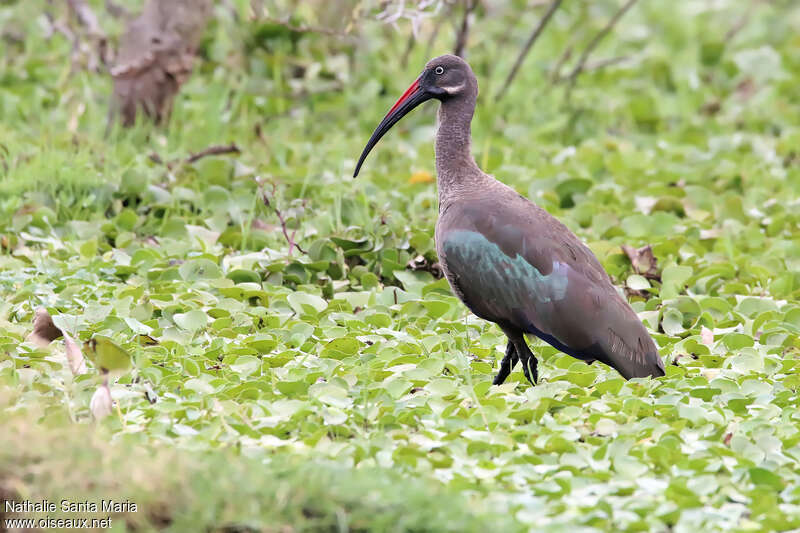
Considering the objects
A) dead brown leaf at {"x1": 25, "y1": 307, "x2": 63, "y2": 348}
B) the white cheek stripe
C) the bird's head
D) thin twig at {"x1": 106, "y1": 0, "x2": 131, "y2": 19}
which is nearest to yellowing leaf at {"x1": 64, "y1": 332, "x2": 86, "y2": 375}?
dead brown leaf at {"x1": 25, "y1": 307, "x2": 63, "y2": 348}

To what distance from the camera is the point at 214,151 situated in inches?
278

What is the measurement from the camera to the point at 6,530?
3.27 m

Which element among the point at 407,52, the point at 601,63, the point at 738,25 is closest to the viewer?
the point at 407,52

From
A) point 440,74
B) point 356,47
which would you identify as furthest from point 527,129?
point 440,74

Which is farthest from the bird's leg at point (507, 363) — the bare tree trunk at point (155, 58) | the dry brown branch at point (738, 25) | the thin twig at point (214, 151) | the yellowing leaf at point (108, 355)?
the dry brown branch at point (738, 25)

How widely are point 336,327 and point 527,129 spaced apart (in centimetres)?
391

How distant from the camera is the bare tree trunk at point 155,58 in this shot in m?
7.70

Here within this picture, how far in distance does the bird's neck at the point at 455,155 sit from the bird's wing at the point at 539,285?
24cm

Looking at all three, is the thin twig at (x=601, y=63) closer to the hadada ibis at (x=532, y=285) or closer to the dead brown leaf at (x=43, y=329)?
the hadada ibis at (x=532, y=285)

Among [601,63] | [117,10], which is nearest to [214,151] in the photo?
[117,10]

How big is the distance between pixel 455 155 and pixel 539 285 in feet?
2.61

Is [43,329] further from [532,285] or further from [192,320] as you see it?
[532,285]

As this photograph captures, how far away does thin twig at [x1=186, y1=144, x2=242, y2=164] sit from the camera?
6.97 meters

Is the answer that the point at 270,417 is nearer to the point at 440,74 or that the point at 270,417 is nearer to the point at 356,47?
the point at 440,74
